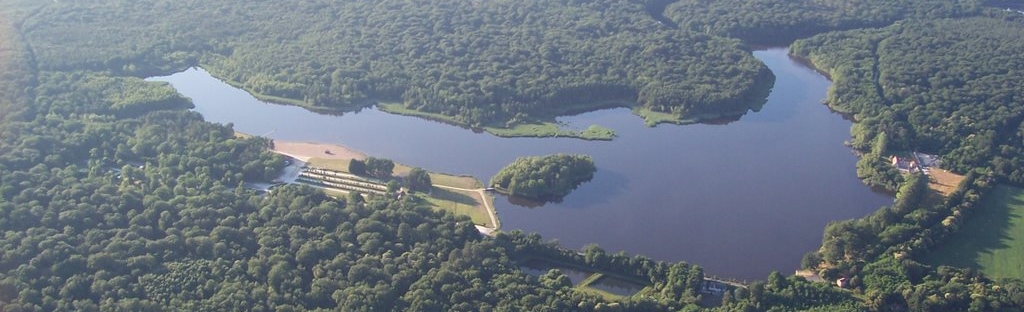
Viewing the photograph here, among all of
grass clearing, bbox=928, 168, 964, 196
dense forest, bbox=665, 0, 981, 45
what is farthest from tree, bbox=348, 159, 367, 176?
dense forest, bbox=665, 0, 981, 45

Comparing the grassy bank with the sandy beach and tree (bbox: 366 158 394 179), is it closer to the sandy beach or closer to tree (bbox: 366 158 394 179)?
tree (bbox: 366 158 394 179)

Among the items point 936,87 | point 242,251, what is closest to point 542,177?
point 242,251

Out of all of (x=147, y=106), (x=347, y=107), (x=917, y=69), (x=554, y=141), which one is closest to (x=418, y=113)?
(x=347, y=107)

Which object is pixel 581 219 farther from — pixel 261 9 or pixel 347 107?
pixel 261 9

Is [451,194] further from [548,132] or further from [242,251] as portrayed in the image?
[242,251]

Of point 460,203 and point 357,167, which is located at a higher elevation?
point 357,167
